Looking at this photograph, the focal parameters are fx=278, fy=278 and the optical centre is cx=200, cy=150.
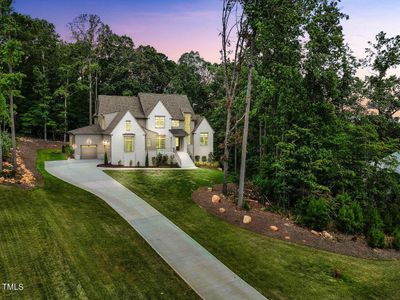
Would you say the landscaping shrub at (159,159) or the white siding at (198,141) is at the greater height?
the white siding at (198,141)

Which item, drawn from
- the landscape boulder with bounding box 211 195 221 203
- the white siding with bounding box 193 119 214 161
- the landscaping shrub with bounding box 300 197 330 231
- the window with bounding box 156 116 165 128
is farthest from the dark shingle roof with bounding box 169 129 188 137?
the landscaping shrub with bounding box 300 197 330 231

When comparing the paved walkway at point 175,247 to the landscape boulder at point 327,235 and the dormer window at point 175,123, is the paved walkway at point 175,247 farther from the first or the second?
the dormer window at point 175,123

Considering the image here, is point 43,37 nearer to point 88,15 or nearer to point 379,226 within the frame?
point 88,15

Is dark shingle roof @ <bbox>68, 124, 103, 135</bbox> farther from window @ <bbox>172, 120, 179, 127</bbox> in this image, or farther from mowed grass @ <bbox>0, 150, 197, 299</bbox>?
mowed grass @ <bbox>0, 150, 197, 299</bbox>

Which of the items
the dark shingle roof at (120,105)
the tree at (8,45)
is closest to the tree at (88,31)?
the dark shingle roof at (120,105)

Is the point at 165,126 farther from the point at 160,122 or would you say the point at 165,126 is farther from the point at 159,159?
the point at 159,159

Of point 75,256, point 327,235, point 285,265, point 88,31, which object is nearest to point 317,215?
point 327,235

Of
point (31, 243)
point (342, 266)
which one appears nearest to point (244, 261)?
point (342, 266)
